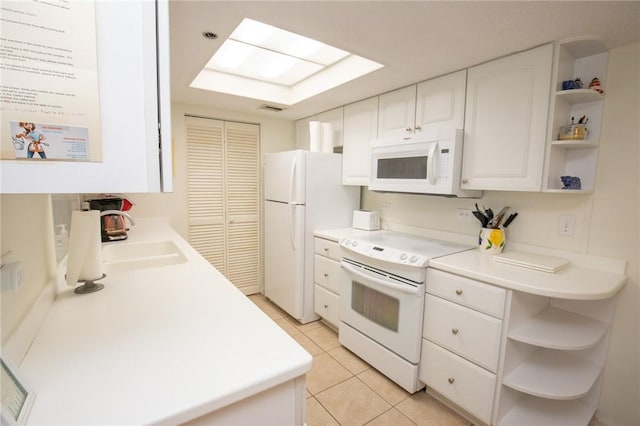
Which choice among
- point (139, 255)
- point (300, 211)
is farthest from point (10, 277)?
point (300, 211)

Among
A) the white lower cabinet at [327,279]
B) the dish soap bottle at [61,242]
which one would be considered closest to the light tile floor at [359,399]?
the white lower cabinet at [327,279]

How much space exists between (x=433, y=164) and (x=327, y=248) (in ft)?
4.00

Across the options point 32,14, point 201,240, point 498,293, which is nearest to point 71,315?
point 32,14

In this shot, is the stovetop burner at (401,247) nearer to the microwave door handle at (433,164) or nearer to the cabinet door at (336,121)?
the microwave door handle at (433,164)

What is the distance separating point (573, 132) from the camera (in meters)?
1.61

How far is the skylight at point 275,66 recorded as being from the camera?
2.00 meters

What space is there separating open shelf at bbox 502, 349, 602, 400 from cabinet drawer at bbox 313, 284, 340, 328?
140 centimetres

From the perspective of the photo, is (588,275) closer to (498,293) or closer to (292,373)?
(498,293)

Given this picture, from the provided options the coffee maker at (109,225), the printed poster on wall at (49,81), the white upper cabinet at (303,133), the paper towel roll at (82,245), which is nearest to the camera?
the printed poster on wall at (49,81)

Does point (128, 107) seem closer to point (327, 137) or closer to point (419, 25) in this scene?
point (419, 25)

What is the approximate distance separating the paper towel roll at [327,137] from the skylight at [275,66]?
1.25 feet

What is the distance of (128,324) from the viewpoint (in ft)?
3.18

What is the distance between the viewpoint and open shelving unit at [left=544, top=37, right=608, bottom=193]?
1.57m

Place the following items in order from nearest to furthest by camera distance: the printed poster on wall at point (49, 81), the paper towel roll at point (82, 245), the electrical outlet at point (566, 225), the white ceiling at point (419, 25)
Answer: the printed poster on wall at point (49, 81)
the paper towel roll at point (82, 245)
the white ceiling at point (419, 25)
the electrical outlet at point (566, 225)
